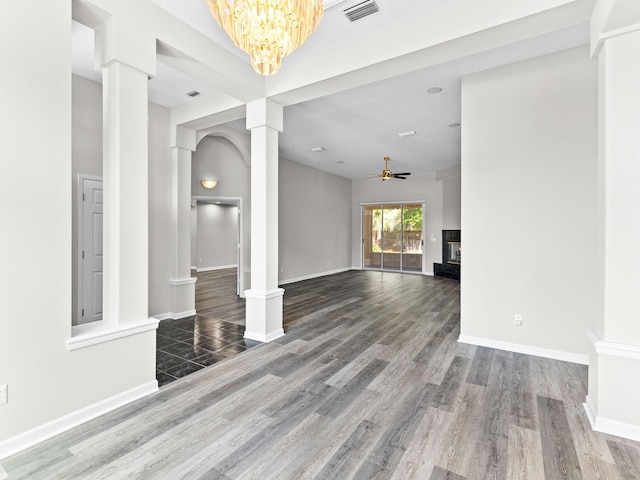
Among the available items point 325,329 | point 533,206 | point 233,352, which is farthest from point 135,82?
point 533,206

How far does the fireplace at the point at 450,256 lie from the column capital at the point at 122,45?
8565mm

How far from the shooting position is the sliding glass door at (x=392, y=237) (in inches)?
409

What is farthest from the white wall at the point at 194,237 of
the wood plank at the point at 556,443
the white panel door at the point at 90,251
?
the wood plank at the point at 556,443

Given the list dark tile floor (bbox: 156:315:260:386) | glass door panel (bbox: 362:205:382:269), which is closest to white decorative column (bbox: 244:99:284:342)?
dark tile floor (bbox: 156:315:260:386)

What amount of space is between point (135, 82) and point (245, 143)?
364 centimetres

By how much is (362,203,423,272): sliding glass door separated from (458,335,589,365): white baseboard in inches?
262

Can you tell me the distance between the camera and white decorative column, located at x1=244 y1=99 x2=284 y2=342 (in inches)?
157

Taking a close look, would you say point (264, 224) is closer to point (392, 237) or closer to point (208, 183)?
point (208, 183)

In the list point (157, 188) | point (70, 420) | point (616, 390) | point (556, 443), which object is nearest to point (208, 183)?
point (157, 188)

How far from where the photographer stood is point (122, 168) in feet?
8.27

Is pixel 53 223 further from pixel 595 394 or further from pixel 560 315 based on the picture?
pixel 560 315

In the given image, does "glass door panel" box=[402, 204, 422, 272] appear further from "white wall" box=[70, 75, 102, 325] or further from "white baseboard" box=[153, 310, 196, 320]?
"white wall" box=[70, 75, 102, 325]

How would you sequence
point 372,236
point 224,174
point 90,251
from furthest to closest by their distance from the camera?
point 372,236
point 224,174
point 90,251

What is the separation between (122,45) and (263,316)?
3.00 meters
